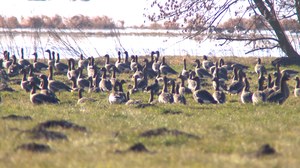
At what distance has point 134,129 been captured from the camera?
12.5 metres

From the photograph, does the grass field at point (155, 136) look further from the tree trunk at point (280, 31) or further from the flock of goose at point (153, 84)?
the tree trunk at point (280, 31)

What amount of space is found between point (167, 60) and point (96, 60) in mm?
4312

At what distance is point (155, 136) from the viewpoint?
449 inches

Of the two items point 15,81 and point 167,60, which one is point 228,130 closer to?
point 15,81

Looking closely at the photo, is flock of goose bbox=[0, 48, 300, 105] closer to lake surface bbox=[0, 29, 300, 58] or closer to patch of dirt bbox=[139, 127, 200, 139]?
lake surface bbox=[0, 29, 300, 58]

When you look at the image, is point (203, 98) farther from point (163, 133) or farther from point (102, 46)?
point (102, 46)

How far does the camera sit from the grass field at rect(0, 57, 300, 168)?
28.8ft

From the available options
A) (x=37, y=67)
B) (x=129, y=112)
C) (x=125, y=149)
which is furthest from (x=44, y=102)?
(x=37, y=67)

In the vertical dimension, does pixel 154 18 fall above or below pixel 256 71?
above

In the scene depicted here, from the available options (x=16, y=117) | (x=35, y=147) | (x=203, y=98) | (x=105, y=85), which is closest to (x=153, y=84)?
(x=105, y=85)

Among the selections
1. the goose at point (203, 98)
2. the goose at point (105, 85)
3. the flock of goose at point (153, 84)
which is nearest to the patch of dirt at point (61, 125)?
the flock of goose at point (153, 84)

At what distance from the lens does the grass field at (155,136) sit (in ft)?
28.8

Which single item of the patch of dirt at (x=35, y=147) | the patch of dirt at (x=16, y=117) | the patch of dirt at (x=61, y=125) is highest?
the patch of dirt at (x=35, y=147)

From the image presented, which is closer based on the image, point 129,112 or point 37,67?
point 129,112
